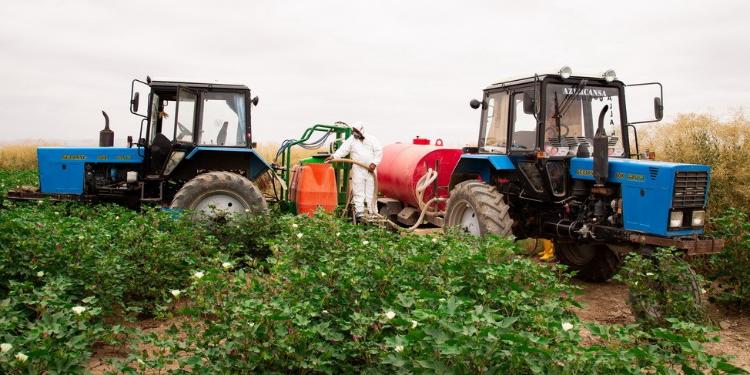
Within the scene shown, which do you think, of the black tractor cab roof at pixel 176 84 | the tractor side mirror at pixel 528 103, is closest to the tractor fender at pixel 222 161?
the black tractor cab roof at pixel 176 84

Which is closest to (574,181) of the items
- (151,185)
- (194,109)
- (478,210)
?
(478,210)

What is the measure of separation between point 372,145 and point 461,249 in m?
4.71

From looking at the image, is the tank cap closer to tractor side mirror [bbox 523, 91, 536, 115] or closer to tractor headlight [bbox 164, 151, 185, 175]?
tractor headlight [bbox 164, 151, 185, 175]

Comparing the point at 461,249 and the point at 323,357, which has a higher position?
the point at 461,249

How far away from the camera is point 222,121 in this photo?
855cm

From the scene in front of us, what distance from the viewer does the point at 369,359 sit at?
10.8 ft

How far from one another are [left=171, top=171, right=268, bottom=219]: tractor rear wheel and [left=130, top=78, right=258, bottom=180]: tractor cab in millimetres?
564

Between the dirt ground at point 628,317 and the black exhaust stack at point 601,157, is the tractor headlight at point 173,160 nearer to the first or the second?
the black exhaust stack at point 601,157

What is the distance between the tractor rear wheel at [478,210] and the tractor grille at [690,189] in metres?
1.76

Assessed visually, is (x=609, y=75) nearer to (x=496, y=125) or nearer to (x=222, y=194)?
(x=496, y=125)

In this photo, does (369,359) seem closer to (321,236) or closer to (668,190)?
(321,236)

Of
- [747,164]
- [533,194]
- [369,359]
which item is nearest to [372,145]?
[533,194]

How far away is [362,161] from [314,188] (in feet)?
2.73

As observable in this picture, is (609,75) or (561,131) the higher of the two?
(609,75)
